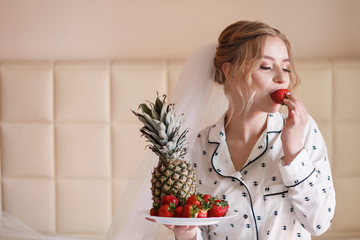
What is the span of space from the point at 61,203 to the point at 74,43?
834 millimetres

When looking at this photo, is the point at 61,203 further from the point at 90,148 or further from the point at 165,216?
the point at 165,216

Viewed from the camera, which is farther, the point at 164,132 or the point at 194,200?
the point at 164,132

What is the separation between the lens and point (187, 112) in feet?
6.01

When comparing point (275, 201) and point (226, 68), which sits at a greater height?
point (226, 68)

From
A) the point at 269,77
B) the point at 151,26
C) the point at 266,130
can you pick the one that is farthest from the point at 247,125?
the point at 151,26

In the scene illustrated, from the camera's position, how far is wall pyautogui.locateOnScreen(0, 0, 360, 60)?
8.29ft

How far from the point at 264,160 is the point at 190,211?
0.37 meters

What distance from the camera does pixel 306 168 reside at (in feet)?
4.77

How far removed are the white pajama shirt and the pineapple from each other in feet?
0.57

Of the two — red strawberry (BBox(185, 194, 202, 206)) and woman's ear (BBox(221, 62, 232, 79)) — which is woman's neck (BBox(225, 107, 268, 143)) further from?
red strawberry (BBox(185, 194, 202, 206))

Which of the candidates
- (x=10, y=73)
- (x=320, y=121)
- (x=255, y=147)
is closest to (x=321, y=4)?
(x=320, y=121)

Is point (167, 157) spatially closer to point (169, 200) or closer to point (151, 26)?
point (169, 200)

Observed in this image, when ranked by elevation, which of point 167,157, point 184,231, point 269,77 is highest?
point 269,77

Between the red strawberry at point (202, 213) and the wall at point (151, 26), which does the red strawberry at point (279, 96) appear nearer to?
the red strawberry at point (202, 213)
